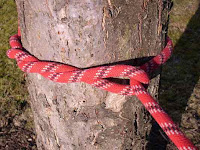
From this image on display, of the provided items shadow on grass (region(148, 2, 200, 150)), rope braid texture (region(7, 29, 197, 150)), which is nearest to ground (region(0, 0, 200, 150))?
shadow on grass (region(148, 2, 200, 150))

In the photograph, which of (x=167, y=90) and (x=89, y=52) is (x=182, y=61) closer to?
(x=167, y=90)

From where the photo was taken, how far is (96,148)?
3.91 ft

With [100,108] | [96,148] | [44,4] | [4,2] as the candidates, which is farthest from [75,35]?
[4,2]

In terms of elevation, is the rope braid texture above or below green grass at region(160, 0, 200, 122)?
above

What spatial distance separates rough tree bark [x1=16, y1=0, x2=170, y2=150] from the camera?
91 cm

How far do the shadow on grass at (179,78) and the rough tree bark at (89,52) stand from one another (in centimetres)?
76

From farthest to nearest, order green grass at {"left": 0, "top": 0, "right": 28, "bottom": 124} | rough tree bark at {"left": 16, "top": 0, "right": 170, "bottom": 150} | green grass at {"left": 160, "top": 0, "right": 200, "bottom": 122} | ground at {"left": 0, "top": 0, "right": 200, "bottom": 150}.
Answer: green grass at {"left": 160, "top": 0, "right": 200, "bottom": 122}, green grass at {"left": 0, "top": 0, "right": 28, "bottom": 124}, ground at {"left": 0, "top": 0, "right": 200, "bottom": 150}, rough tree bark at {"left": 16, "top": 0, "right": 170, "bottom": 150}

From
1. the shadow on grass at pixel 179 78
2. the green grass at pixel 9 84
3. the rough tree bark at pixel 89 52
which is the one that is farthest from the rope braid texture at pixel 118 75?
the green grass at pixel 9 84

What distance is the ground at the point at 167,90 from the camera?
6.53 ft

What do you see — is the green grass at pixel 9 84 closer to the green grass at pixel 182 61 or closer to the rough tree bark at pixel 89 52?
the rough tree bark at pixel 89 52

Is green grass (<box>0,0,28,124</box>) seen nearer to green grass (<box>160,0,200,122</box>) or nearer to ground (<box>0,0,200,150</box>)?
ground (<box>0,0,200,150</box>)

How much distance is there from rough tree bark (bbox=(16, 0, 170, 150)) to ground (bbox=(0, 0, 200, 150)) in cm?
83

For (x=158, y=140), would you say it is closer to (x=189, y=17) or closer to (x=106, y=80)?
(x=106, y=80)

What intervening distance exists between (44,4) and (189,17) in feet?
10.1
